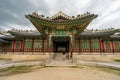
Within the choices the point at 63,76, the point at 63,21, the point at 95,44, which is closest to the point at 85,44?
the point at 95,44

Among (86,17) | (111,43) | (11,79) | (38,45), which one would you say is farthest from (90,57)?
(11,79)

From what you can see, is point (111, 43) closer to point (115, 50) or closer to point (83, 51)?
point (115, 50)

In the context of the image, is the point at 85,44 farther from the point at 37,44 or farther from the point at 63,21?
the point at 37,44

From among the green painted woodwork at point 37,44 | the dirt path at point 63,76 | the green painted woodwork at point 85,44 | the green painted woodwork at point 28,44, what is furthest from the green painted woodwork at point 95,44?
the dirt path at point 63,76

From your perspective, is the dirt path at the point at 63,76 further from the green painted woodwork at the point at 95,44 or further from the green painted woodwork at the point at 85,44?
the green painted woodwork at the point at 95,44

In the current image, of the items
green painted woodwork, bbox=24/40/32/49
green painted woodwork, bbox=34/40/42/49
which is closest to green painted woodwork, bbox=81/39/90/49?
green painted woodwork, bbox=34/40/42/49

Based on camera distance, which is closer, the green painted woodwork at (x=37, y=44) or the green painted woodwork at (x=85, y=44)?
the green painted woodwork at (x=85, y=44)

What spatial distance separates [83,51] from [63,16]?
8.51 metres

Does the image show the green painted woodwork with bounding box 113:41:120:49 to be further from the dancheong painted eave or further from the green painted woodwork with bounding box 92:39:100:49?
the dancheong painted eave

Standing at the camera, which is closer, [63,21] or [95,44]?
[63,21]

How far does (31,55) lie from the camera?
20750mm

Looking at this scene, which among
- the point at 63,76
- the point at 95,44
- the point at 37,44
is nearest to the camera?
the point at 63,76

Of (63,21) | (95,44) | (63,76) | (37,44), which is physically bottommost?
(63,76)

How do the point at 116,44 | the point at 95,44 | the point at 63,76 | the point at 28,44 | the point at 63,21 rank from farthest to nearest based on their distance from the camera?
the point at 28,44 < the point at 116,44 < the point at 95,44 < the point at 63,21 < the point at 63,76
